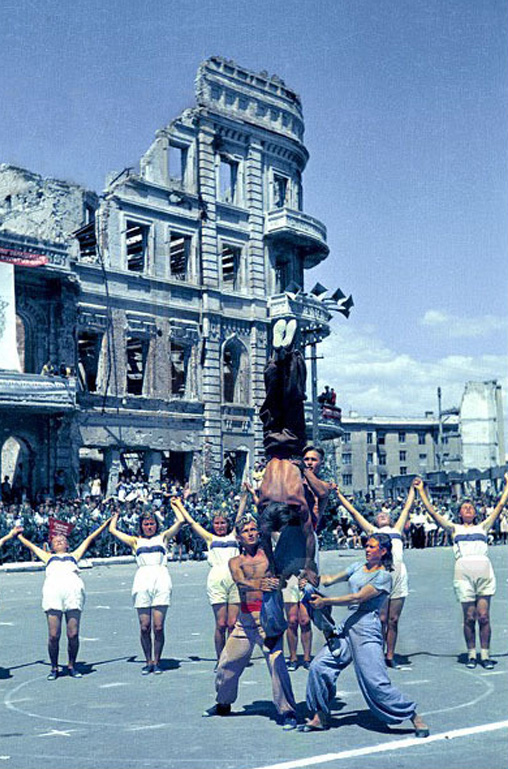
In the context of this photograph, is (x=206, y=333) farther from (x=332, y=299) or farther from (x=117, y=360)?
(x=332, y=299)

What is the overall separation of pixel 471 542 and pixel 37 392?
2103cm

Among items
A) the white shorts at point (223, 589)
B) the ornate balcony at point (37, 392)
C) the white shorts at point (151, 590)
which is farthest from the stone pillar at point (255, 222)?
the white shorts at point (151, 590)

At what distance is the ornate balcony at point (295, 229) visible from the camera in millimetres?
38469

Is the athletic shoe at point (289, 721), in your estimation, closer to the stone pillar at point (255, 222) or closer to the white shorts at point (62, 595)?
the white shorts at point (62, 595)

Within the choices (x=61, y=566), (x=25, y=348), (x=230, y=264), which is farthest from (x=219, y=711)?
(x=230, y=264)

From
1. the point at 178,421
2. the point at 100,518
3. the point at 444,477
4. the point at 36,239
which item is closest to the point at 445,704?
the point at 100,518

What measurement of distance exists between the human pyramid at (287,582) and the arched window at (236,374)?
85.6ft

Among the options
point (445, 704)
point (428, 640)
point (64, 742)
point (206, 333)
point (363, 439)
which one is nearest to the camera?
point (64, 742)

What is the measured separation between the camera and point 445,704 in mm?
8125

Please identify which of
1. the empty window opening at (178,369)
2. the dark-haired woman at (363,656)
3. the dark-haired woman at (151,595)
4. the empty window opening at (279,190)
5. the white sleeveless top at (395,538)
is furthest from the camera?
the empty window opening at (279,190)

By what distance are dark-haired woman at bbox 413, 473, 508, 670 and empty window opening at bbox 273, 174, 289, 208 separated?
30.5 metres

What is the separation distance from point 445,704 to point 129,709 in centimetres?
258

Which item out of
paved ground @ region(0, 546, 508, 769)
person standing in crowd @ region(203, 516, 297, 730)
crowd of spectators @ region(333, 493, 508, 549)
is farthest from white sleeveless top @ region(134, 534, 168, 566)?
crowd of spectators @ region(333, 493, 508, 549)

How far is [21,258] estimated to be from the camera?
2975 centimetres
